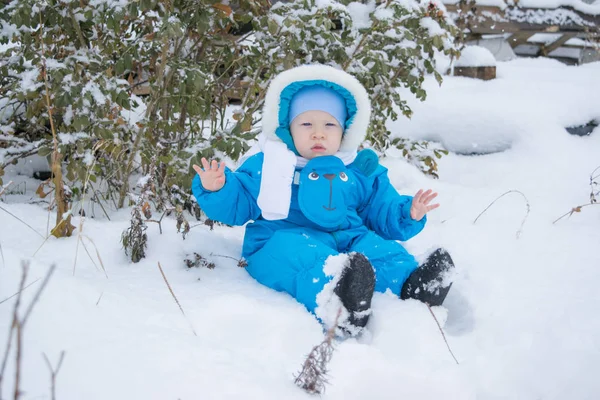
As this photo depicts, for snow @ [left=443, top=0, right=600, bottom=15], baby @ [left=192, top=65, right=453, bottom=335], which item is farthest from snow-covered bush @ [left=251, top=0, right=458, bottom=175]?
snow @ [left=443, top=0, right=600, bottom=15]

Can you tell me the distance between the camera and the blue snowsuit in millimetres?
2078

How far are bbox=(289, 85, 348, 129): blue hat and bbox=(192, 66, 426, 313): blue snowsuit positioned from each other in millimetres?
69

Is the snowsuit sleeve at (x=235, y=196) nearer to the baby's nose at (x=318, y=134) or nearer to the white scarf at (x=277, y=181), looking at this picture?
the white scarf at (x=277, y=181)

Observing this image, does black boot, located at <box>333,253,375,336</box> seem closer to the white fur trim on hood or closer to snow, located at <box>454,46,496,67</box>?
the white fur trim on hood

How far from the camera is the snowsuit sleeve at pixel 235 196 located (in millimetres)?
2182

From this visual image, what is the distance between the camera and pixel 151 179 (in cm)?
220

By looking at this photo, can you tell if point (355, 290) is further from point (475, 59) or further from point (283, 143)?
point (475, 59)

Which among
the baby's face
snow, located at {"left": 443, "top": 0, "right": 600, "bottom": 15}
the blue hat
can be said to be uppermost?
snow, located at {"left": 443, "top": 0, "right": 600, "bottom": 15}

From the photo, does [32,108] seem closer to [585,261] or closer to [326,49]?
[326,49]

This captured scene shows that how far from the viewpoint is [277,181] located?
7.18 ft

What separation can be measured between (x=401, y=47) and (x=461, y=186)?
1.33 m

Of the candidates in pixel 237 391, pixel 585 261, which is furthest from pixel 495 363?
pixel 585 261

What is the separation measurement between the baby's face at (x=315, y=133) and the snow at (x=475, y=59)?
151 inches

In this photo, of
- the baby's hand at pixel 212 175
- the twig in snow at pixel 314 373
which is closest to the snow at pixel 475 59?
the baby's hand at pixel 212 175
